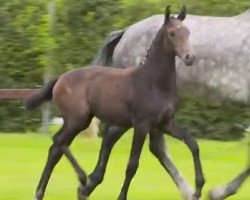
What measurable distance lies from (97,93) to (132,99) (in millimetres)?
418

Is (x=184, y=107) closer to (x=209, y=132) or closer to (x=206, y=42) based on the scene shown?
(x=209, y=132)

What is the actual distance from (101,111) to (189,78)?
1438 mm

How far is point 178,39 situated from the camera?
8.05 meters

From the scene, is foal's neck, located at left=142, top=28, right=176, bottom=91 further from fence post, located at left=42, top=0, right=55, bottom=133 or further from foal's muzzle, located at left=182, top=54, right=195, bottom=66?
fence post, located at left=42, top=0, right=55, bottom=133

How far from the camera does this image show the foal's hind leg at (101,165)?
8.88 meters

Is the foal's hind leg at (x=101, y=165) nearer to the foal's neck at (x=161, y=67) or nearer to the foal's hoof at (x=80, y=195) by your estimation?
the foal's hoof at (x=80, y=195)

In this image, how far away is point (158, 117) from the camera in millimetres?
8180

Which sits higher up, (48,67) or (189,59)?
(189,59)

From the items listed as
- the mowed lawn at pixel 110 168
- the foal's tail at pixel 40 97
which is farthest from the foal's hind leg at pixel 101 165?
the foal's tail at pixel 40 97

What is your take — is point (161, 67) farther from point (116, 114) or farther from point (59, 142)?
point (59, 142)

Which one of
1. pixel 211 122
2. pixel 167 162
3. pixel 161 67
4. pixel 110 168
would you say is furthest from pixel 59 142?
pixel 211 122

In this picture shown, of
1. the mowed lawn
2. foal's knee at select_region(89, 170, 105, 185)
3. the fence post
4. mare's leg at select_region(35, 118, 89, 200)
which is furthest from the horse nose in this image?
the fence post

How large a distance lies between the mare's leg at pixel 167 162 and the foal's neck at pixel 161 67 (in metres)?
0.91

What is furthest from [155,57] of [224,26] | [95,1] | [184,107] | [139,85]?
[95,1]
